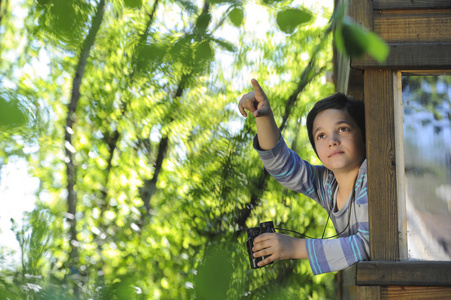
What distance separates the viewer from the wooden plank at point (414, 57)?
4.43ft

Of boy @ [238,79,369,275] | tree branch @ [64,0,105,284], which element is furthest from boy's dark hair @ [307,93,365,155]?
tree branch @ [64,0,105,284]

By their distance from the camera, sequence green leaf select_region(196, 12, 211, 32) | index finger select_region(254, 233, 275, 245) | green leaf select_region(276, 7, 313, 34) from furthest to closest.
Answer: green leaf select_region(196, 12, 211, 32)
green leaf select_region(276, 7, 313, 34)
index finger select_region(254, 233, 275, 245)

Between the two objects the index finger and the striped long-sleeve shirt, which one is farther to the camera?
the index finger

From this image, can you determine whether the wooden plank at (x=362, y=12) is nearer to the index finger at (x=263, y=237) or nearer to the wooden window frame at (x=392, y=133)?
the wooden window frame at (x=392, y=133)

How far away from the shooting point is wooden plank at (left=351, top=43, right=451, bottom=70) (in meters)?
1.35

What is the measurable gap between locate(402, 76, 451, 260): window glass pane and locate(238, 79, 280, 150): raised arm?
430 mm

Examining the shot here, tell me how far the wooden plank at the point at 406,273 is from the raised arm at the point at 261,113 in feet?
1.92

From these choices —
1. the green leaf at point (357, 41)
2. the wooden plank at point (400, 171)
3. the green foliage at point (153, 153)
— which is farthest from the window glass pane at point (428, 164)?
the green foliage at point (153, 153)

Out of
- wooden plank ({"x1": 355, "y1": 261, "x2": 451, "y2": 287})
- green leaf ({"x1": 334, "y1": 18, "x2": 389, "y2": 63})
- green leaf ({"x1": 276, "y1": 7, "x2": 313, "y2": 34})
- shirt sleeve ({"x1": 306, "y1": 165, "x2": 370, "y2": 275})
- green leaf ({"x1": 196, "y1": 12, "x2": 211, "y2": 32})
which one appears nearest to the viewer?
green leaf ({"x1": 334, "y1": 18, "x2": 389, "y2": 63})

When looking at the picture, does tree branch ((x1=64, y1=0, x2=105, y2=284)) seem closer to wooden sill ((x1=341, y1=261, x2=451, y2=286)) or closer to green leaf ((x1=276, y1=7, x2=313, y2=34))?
green leaf ((x1=276, y1=7, x2=313, y2=34))

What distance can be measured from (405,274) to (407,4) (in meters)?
0.72

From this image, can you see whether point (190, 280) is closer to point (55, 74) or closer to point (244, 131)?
point (244, 131)

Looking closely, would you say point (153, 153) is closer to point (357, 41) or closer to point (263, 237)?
point (263, 237)

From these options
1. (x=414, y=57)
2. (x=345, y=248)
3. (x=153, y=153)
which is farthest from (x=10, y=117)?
(x=153, y=153)
